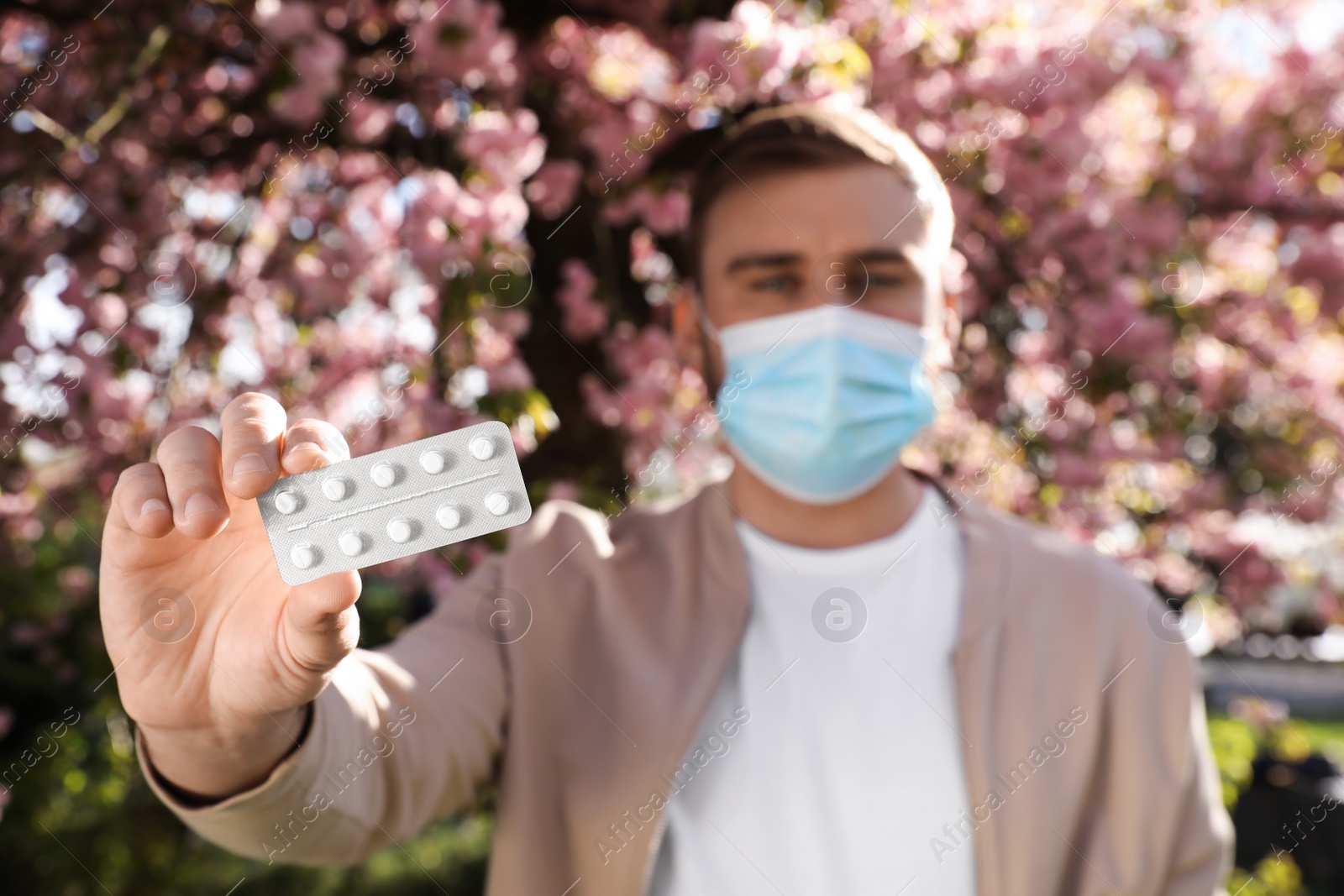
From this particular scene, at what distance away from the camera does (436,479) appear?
898 millimetres

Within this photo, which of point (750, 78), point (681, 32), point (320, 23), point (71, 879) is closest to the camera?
point (750, 78)

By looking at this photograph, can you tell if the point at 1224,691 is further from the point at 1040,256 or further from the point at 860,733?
the point at 860,733

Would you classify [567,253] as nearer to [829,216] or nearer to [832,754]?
[829,216]

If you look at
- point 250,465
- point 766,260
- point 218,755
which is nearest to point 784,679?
point 766,260

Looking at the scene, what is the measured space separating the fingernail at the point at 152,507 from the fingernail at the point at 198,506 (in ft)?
0.11

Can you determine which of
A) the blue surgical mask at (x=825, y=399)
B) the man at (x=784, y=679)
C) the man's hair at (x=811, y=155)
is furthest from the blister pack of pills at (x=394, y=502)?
the man's hair at (x=811, y=155)

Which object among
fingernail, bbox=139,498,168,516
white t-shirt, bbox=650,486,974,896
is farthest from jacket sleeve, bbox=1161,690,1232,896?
fingernail, bbox=139,498,168,516

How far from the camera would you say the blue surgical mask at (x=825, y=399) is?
5.82 ft

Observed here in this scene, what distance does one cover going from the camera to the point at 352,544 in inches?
34.9

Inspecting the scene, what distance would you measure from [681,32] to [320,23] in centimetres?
102

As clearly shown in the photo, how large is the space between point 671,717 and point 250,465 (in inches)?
33.7

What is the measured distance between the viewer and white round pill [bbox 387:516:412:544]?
875mm

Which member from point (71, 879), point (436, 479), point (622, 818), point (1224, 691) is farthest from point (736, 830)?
point (1224, 691)

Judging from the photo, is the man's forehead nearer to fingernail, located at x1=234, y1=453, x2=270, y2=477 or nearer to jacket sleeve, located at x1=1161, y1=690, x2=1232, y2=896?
jacket sleeve, located at x1=1161, y1=690, x2=1232, y2=896
